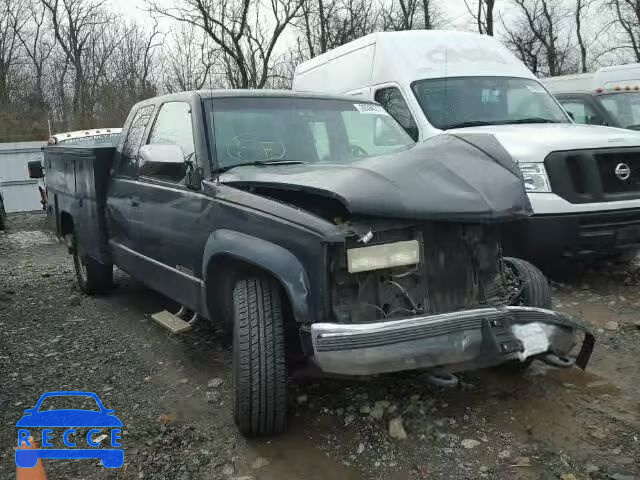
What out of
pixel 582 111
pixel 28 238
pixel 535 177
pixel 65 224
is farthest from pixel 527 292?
pixel 28 238

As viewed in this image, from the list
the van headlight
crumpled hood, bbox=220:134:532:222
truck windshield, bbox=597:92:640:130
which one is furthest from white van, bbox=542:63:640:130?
crumpled hood, bbox=220:134:532:222

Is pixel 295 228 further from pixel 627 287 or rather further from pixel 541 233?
pixel 627 287

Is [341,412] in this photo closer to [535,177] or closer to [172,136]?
[172,136]

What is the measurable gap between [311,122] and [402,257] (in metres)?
1.66

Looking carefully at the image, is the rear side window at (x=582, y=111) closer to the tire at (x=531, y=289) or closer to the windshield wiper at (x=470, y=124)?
the windshield wiper at (x=470, y=124)

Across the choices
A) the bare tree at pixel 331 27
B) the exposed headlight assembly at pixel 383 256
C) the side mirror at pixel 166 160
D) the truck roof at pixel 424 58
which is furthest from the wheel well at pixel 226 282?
the bare tree at pixel 331 27

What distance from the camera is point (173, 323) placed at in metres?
4.17

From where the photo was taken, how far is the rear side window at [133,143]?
15.6 ft

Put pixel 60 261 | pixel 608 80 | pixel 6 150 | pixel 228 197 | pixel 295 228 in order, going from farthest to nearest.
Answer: pixel 6 150, pixel 608 80, pixel 60 261, pixel 228 197, pixel 295 228

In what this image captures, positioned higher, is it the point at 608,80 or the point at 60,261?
the point at 608,80

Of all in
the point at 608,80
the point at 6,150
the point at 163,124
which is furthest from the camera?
the point at 6,150

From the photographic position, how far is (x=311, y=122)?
420 centimetres

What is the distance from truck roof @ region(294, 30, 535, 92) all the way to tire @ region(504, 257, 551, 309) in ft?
12.2

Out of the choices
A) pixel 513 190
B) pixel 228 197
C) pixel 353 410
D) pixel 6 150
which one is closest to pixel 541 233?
pixel 513 190
